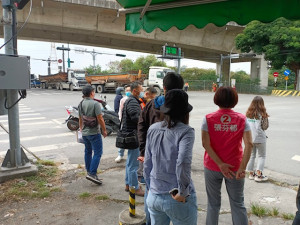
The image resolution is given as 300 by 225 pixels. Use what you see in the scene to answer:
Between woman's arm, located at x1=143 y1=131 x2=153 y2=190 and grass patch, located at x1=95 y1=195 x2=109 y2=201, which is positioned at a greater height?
woman's arm, located at x1=143 y1=131 x2=153 y2=190

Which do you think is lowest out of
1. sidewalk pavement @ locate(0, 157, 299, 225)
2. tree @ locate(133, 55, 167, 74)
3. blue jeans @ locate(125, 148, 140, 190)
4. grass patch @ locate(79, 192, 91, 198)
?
sidewalk pavement @ locate(0, 157, 299, 225)

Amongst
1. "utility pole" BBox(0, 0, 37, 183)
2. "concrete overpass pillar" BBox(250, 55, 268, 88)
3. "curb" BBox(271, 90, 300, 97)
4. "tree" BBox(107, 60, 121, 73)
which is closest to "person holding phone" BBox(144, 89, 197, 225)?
"utility pole" BBox(0, 0, 37, 183)

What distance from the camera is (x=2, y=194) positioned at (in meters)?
3.96

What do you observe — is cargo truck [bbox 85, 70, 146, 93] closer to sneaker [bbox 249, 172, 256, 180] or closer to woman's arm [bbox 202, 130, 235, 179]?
sneaker [bbox 249, 172, 256, 180]

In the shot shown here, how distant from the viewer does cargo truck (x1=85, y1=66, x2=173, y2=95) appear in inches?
1023

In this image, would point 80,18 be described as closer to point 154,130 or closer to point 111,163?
point 111,163

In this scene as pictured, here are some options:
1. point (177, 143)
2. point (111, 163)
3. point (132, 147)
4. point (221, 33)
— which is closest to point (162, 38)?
point (221, 33)

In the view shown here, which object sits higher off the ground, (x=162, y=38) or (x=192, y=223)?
(x=162, y=38)

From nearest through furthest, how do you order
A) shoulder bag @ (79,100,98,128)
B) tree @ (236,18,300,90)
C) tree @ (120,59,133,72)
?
shoulder bag @ (79,100,98,128) < tree @ (236,18,300,90) < tree @ (120,59,133,72)

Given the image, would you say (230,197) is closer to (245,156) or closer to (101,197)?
(245,156)

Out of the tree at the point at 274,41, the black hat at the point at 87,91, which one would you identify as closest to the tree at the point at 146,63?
the tree at the point at 274,41

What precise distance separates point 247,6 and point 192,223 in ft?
10.0

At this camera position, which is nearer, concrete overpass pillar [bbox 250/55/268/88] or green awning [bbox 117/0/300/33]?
green awning [bbox 117/0/300/33]

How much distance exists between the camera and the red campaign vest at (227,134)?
2645mm
